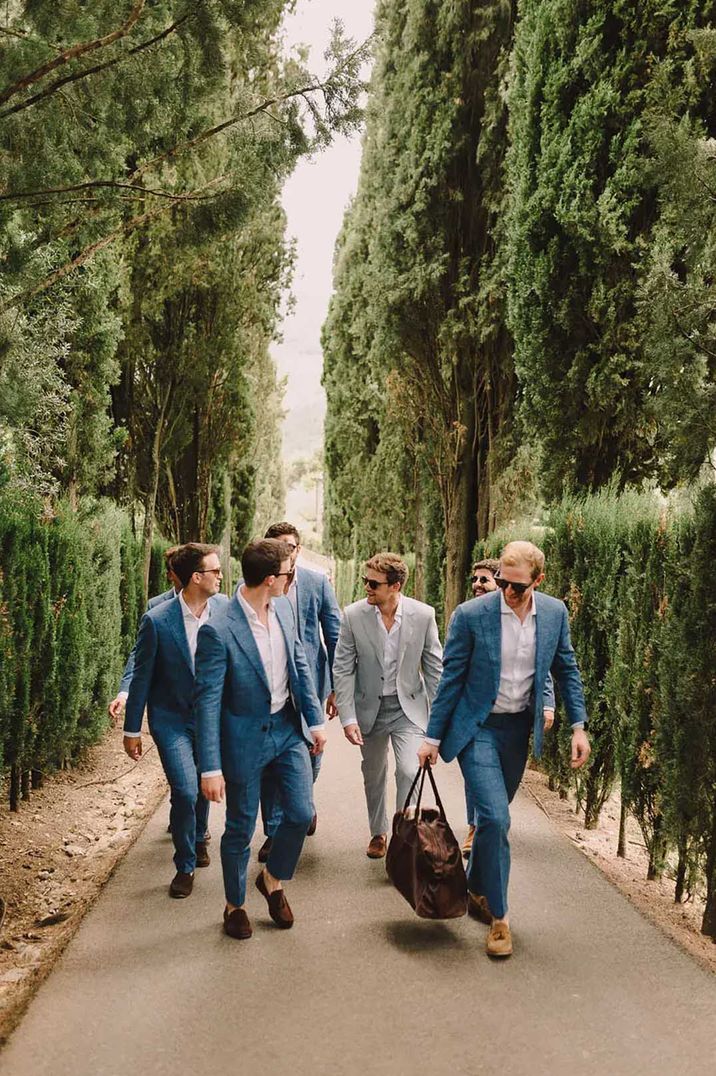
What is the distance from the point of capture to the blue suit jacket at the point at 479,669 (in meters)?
5.02

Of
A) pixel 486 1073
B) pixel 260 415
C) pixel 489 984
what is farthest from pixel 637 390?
pixel 260 415

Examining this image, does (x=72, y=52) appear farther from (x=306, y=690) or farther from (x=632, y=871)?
(x=632, y=871)

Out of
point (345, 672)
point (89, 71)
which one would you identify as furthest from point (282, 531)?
point (89, 71)

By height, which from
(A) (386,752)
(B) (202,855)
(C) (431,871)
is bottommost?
(B) (202,855)

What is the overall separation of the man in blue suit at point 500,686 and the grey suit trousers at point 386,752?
1.03 m

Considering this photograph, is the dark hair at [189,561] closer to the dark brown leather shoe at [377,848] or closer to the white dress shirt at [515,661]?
the white dress shirt at [515,661]

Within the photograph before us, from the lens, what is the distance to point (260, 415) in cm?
3284

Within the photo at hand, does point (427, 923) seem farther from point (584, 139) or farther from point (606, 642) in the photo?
point (584, 139)

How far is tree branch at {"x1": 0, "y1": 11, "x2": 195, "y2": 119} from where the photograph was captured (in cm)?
466

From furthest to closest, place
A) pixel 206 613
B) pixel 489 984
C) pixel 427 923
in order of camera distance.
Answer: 1. pixel 206 613
2. pixel 427 923
3. pixel 489 984

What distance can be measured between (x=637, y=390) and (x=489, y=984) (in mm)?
7277

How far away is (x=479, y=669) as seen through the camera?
5.05 meters

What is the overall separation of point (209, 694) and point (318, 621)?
2.14 meters

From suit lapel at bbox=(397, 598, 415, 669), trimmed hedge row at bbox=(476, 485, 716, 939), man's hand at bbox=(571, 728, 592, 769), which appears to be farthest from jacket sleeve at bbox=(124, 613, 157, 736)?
trimmed hedge row at bbox=(476, 485, 716, 939)
